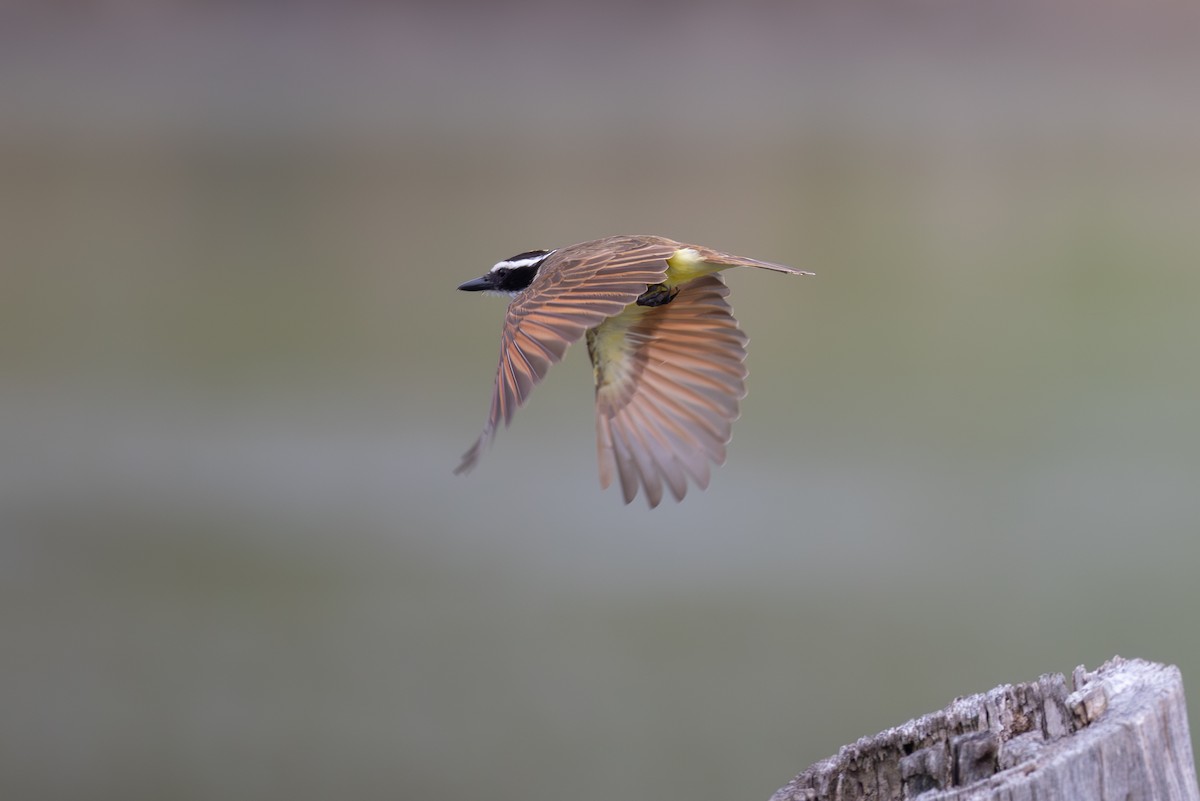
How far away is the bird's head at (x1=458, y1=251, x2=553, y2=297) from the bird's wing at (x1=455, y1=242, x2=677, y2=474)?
0.75ft

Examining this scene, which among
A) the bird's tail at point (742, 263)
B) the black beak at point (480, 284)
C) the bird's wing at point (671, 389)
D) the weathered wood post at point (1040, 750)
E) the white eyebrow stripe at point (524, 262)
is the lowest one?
the weathered wood post at point (1040, 750)

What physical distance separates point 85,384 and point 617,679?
1931 millimetres

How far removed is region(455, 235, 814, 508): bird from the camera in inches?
62.0

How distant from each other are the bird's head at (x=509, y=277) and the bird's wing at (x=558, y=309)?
23cm

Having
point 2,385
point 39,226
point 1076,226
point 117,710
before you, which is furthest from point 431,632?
point 1076,226

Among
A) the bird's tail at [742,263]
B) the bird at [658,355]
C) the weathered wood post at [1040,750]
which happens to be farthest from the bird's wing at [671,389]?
the weathered wood post at [1040,750]

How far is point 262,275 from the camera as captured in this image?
146 inches

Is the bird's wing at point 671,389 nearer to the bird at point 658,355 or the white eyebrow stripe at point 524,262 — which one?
the bird at point 658,355

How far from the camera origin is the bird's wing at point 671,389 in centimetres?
168

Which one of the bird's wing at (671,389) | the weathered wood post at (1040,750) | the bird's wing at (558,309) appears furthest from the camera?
the bird's wing at (671,389)

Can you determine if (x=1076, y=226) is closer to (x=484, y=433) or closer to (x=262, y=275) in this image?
(x=262, y=275)

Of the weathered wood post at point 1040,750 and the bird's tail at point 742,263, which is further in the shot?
the bird's tail at point 742,263

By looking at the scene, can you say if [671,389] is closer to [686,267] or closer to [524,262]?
[686,267]

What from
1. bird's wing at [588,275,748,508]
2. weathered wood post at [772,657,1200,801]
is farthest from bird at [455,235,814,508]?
weathered wood post at [772,657,1200,801]
